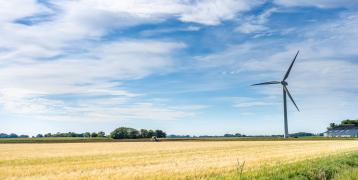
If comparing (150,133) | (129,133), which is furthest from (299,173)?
(150,133)

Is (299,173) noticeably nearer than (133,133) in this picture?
Yes

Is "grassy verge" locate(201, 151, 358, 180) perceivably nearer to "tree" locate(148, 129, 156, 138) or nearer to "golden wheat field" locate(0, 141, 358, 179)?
"golden wheat field" locate(0, 141, 358, 179)

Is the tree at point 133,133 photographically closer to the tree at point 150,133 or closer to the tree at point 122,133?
the tree at point 122,133

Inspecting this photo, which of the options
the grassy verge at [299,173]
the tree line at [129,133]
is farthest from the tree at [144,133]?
the grassy verge at [299,173]

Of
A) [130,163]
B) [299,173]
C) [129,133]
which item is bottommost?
[299,173]

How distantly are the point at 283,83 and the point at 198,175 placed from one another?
352 feet

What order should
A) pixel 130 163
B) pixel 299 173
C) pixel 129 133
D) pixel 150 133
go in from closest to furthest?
pixel 299 173
pixel 130 163
pixel 129 133
pixel 150 133

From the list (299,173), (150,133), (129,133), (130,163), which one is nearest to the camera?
(299,173)

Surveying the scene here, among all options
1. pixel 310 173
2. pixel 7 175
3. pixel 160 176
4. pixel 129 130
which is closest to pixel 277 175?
pixel 310 173

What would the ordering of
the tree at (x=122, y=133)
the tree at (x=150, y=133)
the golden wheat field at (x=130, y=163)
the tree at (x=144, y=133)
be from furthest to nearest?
the tree at (x=150, y=133) < the tree at (x=144, y=133) < the tree at (x=122, y=133) < the golden wheat field at (x=130, y=163)

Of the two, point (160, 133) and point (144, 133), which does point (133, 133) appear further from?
point (160, 133)

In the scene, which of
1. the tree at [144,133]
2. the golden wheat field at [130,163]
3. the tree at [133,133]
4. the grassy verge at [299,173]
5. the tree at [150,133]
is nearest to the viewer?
the grassy verge at [299,173]

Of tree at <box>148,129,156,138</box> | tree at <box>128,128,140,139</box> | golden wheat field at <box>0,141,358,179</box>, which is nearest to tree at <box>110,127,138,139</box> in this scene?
tree at <box>128,128,140,139</box>

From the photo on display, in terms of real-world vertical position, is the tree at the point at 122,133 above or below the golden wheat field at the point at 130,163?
above
